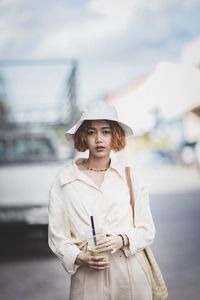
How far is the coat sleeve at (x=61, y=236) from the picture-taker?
2133mm

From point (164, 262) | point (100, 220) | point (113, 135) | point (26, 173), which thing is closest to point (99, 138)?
point (113, 135)

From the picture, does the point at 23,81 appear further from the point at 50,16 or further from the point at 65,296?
the point at 65,296

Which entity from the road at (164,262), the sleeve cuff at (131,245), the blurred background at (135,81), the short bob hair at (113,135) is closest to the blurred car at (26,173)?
the blurred background at (135,81)

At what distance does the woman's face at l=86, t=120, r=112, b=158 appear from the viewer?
2.21 m

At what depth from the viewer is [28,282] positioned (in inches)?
169

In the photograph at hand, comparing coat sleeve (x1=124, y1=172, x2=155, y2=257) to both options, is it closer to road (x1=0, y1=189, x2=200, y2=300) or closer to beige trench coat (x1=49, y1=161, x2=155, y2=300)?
beige trench coat (x1=49, y1=161, x2=155, y2=300)

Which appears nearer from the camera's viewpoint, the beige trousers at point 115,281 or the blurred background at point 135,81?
the beige trousers at point 115,281

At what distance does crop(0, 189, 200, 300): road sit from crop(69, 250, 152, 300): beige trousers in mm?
1715

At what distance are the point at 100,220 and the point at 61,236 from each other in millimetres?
166

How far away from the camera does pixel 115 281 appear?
217 centimetres

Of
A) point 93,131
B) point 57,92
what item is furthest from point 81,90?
point 93,131

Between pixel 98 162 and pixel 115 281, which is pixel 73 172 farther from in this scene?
pixel 115 281

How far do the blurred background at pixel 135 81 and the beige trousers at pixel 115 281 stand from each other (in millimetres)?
1851

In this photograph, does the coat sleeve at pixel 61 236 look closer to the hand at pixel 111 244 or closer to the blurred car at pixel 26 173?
the hand at pixel 111 244
